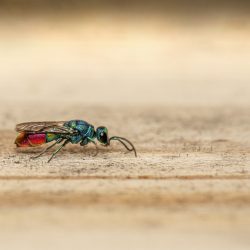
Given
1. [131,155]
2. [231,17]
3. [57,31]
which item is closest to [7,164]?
[131,155]

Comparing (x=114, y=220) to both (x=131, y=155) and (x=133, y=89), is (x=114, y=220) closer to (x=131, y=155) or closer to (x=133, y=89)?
(x=131, y=155)

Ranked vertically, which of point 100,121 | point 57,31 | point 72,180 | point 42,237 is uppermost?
point 57,31

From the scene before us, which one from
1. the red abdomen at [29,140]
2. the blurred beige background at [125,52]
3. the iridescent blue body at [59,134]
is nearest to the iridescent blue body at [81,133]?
the iridescent blue body at [59,134]

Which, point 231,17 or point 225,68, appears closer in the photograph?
point 225,68

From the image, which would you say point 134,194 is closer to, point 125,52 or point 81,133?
point 81,133

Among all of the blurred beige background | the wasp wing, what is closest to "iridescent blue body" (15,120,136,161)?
the wasp wing

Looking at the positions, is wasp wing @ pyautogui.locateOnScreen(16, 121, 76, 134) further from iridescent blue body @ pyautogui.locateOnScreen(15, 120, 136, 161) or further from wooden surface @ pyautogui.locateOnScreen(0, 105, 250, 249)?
wooden surface @ pyautogui.locateOnScreen(0, 105, 250, 249)

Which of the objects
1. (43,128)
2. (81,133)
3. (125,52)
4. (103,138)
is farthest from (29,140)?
(125,52)
